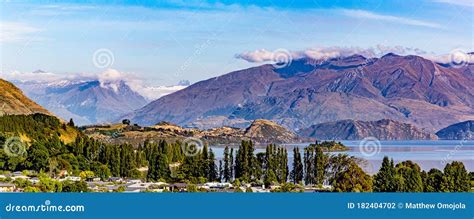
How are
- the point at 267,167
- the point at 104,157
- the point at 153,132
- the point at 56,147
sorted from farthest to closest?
the point at 153,132, the point at 56,147, the point at 104,157, the point at 267,167

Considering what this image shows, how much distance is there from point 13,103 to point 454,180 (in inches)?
3405

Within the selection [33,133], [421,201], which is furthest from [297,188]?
[33,133]

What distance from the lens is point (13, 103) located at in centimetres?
11669

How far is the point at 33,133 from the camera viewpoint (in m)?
76.5

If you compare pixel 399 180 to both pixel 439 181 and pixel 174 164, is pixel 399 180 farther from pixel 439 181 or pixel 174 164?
pixel 174 164

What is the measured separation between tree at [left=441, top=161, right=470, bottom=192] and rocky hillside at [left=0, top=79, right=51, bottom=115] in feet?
250

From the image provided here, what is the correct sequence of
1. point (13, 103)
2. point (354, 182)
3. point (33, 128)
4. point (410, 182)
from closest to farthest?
point (410, 182) < point (354, 182) < point (33, 128) < point (13, 103)

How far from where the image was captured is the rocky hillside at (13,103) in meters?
112

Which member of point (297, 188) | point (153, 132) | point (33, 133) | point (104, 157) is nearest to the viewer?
point (297, 188)

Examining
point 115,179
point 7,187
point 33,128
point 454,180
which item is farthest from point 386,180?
point 33,128

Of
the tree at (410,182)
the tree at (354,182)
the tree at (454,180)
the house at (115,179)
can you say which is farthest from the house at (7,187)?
the tree at (454,180)

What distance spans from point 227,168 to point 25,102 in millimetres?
74168

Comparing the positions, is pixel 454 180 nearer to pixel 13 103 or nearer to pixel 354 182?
pixel 354 182

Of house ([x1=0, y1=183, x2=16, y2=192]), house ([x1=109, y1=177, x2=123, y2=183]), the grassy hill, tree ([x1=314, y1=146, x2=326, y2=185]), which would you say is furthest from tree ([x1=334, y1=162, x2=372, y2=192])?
the grassy hill
